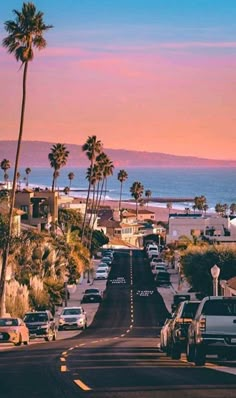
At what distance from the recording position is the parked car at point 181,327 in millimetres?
30547

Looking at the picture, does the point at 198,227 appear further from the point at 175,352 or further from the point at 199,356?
the point at 199,356

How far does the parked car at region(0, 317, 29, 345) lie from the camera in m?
42.5

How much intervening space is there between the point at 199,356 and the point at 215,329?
1081 mm

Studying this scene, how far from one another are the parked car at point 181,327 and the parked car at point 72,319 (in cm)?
3451

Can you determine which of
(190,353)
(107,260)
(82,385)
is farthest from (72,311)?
(107,260)

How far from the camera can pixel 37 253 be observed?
8081cm

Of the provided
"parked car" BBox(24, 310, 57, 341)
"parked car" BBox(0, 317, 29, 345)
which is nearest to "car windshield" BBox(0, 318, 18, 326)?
"parked car" BBox(0, 317, 29, 345)

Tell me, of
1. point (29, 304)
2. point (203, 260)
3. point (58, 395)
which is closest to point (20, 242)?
point (29, 304)

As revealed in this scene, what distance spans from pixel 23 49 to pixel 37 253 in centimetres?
2320

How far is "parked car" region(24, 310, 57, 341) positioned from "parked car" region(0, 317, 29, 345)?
7.47 metres

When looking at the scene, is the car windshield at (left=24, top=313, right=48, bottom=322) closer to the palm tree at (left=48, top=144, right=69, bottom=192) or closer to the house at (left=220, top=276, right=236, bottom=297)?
the house at (left=220, top=276, right=236, bottom=297)

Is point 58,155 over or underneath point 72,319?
over

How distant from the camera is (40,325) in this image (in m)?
52.3

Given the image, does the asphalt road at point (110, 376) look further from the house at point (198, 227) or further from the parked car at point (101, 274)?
the house at point (198, 227)
